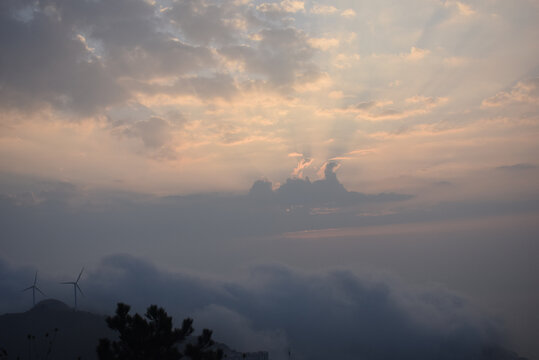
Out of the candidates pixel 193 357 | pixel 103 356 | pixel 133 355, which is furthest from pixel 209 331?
pixel 103 356

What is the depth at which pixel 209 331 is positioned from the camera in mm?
51125

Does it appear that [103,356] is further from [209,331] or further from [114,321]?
[209,331]

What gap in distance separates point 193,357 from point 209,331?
15.5 ft

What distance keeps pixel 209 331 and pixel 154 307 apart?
751 centimetres

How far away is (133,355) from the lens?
160 ft

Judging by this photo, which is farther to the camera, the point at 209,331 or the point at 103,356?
the point at 209,331

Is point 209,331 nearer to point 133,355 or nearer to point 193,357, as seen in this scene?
point 193,357

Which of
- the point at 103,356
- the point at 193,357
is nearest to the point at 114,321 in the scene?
the point at 103,356

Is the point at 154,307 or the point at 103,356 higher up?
the point at 154,307

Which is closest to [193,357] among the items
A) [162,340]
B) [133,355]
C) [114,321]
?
[162,340]

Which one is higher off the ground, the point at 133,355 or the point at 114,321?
the point at 114,321

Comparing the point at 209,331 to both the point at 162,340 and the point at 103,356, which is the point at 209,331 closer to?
the point at 162,340

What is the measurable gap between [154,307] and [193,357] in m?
7.79

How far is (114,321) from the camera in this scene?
49.1m
